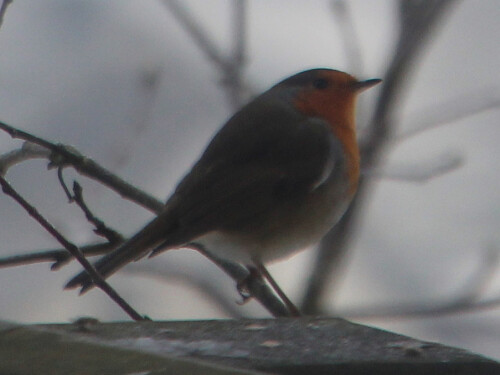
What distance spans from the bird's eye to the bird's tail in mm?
1477

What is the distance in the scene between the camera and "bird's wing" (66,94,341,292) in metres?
4.73

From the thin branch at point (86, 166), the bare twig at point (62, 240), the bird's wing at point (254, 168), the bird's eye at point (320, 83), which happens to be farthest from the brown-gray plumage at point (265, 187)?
the bare twig at point (62, 240)

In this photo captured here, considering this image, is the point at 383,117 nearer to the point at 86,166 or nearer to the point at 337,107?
the point at 337,107

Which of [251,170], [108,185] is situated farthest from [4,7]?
[251,170]

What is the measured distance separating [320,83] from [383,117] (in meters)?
2.19

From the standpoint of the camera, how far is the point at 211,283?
7.80 m

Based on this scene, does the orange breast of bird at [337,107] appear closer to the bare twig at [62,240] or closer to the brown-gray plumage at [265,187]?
the brown-gray plumage at [265,187]

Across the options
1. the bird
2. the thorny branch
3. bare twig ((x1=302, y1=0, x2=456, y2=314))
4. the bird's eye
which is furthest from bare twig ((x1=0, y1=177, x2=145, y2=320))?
bare twig ((x1=302, y1=0, x2=456, y2=314))

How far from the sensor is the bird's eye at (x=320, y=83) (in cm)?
559

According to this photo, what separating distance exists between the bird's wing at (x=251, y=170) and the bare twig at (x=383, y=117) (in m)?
2.07

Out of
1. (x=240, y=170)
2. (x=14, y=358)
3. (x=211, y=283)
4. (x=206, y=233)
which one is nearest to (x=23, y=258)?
(x=14, y=358)

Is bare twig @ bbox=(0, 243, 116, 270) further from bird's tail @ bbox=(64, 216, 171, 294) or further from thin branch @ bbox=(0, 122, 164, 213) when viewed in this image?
bird's tail @ bbox=(64, 216, 171, 294)

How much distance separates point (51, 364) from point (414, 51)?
590 centimetres

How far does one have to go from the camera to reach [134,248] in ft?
14.2
